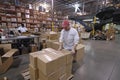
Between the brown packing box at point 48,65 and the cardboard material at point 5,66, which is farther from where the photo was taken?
the cardboard material at point 5,66

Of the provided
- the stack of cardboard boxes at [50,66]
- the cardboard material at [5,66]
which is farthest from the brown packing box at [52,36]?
the stack of cardboard boxes at [50,66]

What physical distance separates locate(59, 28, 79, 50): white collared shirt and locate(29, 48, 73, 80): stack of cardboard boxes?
514 millimetres

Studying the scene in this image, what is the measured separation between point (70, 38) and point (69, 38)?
3cm

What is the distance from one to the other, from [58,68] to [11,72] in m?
1.41

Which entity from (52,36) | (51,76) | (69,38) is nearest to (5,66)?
(51,76)

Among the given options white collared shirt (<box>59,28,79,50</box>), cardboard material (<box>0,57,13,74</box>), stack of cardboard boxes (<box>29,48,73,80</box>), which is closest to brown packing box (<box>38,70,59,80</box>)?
stack of cardboard boxes (<box>29,48,73,80</box>)

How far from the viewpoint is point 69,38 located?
2449mm

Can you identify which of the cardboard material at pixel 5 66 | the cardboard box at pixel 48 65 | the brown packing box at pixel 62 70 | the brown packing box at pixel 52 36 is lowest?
the cardboard material at pixel 5 66

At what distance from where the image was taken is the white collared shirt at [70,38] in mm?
2387

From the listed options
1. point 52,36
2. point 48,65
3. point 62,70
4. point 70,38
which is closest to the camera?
point 48,65

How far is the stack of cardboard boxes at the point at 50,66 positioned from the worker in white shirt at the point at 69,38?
1.57 ft

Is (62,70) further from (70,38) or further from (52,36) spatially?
(52,36)

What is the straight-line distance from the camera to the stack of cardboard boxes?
1.57 m

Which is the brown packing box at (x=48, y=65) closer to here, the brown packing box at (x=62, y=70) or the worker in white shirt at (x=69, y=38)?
the brown packing box at (x=62, y=70)
